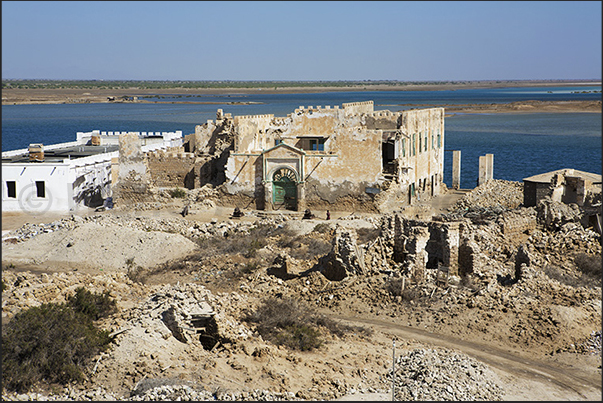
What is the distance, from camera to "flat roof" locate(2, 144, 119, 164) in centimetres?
3862

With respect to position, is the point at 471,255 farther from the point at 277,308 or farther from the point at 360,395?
the point at 360,395

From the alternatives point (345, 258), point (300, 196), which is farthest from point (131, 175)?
point (345, 258)

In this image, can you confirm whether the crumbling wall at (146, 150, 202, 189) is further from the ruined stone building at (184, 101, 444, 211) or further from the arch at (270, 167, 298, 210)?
the arch at (270, 167, 298, 210)

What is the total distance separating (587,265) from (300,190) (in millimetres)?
16224

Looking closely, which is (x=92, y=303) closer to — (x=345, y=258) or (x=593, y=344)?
(x=345, y=258)

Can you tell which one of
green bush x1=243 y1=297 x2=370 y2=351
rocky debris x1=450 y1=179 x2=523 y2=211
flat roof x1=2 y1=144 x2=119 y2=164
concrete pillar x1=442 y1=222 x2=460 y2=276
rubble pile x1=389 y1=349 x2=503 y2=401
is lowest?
rocky debris x1=450 y1=179 x2=523 y2=211

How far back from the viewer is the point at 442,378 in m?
14.4

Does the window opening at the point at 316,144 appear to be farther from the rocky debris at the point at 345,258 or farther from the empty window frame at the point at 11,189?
the rocky debris at the point at 345,258

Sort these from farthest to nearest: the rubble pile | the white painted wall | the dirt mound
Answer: the white painted wall < the dirt mound < the rubble pile

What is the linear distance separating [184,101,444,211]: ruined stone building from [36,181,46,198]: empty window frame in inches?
283

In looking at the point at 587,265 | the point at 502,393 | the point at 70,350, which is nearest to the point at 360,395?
the point at 502,393

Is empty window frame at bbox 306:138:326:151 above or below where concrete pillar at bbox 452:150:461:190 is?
above

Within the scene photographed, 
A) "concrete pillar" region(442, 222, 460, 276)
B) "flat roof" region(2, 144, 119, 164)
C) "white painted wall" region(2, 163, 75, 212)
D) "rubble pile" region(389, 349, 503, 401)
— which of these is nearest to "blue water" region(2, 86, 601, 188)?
"flat roof" region(2, 144, 119, 164)

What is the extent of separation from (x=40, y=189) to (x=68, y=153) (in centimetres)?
720
